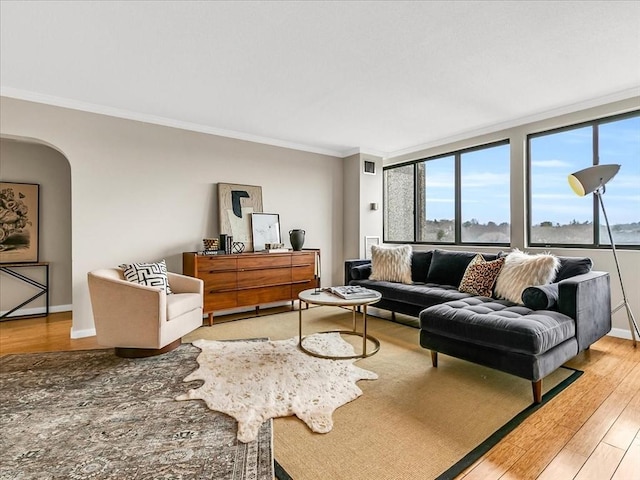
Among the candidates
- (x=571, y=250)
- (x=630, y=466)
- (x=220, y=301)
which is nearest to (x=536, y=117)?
(x=571, y=250)

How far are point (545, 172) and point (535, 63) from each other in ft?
5.59

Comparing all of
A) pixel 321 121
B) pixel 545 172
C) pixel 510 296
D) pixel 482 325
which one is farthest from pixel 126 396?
pixel 545 172

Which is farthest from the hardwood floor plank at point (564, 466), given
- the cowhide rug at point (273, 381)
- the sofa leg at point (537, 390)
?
the cowhide rug at point (273, 381)

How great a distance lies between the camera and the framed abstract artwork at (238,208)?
14.9 feet

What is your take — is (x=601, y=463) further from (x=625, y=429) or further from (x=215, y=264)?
(x=215, y=264)

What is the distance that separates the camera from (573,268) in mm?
3021

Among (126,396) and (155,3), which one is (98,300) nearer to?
(126,396)

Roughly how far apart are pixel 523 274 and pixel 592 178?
3.78ft

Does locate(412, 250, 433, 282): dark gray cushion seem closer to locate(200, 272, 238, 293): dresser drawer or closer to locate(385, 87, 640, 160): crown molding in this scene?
locate(385, 87, 640, 160): crown molding

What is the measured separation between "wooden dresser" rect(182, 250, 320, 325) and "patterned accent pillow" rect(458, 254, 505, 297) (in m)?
1.77

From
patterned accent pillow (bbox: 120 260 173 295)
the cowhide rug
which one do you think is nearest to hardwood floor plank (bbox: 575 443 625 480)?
the cowhide rug

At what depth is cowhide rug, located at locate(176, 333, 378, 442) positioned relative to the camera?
2.01 metres

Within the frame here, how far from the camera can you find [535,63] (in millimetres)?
2777

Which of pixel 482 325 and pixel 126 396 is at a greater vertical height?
pixel 482 325
